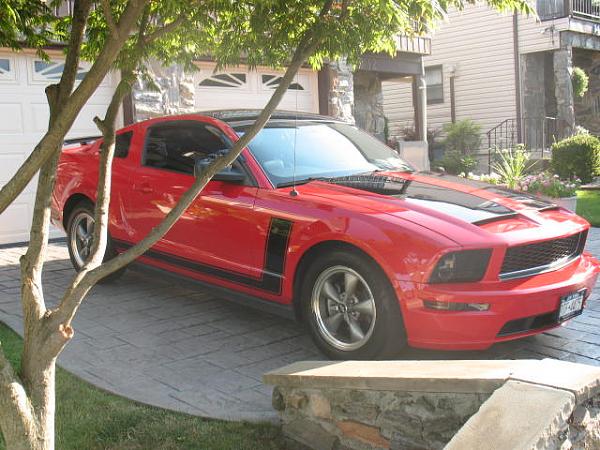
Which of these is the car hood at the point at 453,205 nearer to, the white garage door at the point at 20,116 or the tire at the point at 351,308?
the tire at the point at 351,308

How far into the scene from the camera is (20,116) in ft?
30.5

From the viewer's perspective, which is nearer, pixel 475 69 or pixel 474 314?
pixel 474 314

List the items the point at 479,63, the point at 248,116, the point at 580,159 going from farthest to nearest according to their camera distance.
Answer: the point at 479,63
the point at 580,159
the point at 248,116

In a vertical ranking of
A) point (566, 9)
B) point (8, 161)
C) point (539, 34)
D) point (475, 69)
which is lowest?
point (8, 161)

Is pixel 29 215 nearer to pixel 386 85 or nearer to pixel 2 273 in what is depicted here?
pixel 2 273

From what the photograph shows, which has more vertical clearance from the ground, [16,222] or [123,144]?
[123,144]

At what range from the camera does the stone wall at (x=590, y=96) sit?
23.0 m

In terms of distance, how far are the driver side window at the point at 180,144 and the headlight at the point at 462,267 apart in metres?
2.12

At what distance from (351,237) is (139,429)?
1.67m

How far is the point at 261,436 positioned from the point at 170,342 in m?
1.78

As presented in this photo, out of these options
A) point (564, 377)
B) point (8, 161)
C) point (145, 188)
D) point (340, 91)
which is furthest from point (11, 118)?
point (564, 377)

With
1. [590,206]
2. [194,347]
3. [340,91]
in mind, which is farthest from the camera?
[340,91]

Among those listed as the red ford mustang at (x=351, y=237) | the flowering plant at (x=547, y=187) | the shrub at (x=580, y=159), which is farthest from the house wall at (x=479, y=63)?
the red ford mustang at (x=351, y=237)

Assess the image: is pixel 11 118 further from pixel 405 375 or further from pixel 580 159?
pixel 580 159
